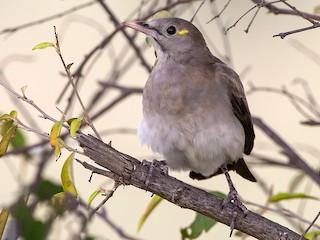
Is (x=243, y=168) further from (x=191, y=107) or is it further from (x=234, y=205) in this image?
(x=234, y=205)

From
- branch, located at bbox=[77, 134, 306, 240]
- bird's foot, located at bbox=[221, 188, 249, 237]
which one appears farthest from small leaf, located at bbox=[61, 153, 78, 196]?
bird's foot, located at bbox=[221, 188, 249, 237]

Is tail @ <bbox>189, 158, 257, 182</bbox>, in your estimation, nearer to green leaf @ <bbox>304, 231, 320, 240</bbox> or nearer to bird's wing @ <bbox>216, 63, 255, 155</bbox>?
bird's wing @ <bbox>216, 63, 255, 155</bbox>

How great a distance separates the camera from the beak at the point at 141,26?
3510 millimetres

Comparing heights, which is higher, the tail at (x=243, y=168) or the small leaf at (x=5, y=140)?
the tail at (x=243, y=168)

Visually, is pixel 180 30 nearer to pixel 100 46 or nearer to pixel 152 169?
pixel 100 46

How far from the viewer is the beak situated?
11.5ft

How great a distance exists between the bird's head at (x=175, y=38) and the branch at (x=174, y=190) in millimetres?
879

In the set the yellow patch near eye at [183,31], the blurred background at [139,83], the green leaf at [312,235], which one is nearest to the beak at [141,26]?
the yellow patch near eye at [183,31]

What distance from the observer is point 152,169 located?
9.64 ft

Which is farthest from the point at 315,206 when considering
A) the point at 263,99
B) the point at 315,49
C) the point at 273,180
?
the point at 315,49

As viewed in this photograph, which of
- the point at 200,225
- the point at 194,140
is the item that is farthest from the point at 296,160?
the point at 200,225

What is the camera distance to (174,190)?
2949 mm

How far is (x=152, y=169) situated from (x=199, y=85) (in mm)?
784

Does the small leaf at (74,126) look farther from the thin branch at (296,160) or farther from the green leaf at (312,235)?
the thin branch at (296,160)
